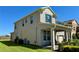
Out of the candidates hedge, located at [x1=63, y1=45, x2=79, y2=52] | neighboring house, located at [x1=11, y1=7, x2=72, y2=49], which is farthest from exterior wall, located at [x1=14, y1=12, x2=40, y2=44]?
hedge, located at [x1=63, y1=45, x2=79, y2=52]

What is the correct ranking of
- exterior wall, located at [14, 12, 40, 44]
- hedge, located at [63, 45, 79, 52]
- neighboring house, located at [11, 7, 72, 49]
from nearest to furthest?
hedge, located at [63, 45, 79, 52], neighboring house, located at [11, 7, 72, 49], exterior wall, located at [14, 12, 40, 44]

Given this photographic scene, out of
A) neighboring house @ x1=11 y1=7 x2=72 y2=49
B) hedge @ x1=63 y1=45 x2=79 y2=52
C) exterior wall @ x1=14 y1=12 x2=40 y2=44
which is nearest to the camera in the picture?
hedge @ x1=63 y1=45 x2=79 y2=52

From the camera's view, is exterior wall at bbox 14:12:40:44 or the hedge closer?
the hedge

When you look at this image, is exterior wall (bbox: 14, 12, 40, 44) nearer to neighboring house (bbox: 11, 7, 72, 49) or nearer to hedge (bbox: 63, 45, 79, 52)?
neighboring house (bbox: 11, 7, 72, 49)

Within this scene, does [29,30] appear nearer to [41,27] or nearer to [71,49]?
[41,27]

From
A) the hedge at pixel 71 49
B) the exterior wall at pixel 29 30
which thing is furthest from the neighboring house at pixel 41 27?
the hedge at pixel 71 49

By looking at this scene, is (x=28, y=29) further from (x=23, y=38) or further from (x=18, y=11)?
(x=18, y=11)

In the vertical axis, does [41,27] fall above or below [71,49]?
above

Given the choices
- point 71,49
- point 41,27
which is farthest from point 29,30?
point 71,49

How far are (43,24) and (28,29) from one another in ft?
10.8

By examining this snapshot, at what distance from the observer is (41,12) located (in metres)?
14.8

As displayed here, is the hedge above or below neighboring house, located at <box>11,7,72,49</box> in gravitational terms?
below

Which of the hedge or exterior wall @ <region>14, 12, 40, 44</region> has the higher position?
exterior wall @ <region>14, 12, 40, 44</region>
